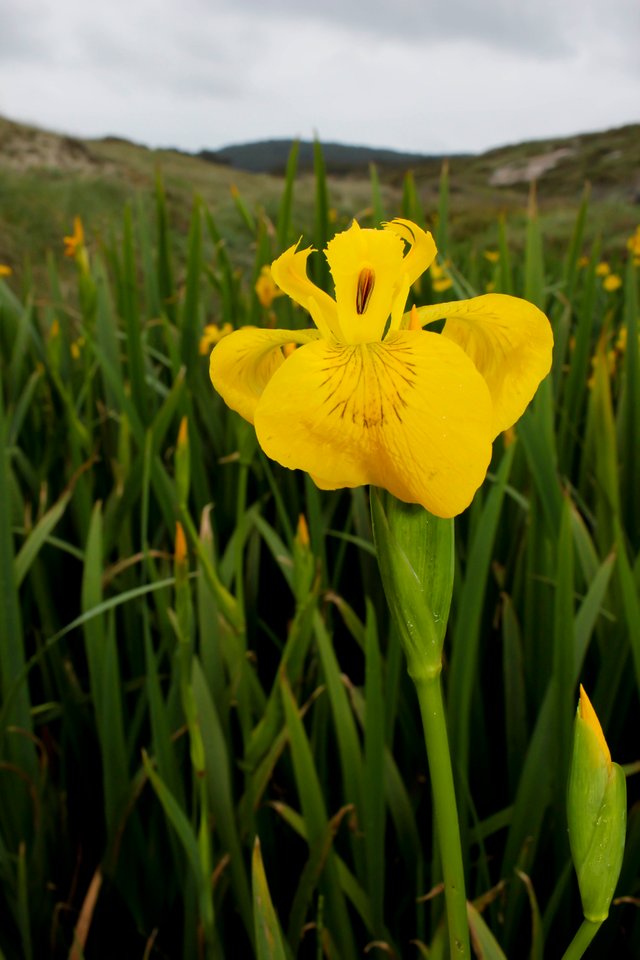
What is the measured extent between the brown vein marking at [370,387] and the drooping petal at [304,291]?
0.20ft

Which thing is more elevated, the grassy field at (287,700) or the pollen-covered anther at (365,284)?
the pollen-covered anther at (365,284)

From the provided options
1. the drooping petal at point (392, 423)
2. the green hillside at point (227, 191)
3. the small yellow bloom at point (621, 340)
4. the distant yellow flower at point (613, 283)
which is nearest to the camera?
the drooping petal at point (392, 423)

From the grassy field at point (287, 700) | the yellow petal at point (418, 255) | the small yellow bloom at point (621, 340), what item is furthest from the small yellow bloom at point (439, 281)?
the yellow petal at point (418, 255)

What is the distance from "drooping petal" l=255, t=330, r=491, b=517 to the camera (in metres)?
0.37

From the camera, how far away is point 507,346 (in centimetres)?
45

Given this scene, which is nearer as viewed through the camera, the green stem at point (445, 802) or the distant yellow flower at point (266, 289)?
the green stem at point (445, 802)

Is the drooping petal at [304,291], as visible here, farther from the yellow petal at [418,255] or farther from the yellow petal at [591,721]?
the yellow petal at [591,721]

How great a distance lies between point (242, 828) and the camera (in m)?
0.97

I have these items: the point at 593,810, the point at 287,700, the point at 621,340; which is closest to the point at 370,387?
the point at 593,810

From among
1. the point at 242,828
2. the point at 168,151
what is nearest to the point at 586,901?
the point at 242,828

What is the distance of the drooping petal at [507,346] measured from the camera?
0.43 meters

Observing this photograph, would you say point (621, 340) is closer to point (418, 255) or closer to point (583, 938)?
point (418, 255)

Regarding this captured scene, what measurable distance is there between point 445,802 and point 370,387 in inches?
8.1

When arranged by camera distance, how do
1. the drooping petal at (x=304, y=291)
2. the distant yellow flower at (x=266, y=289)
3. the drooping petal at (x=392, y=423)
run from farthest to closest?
the distant yellow flower at (x=266, y=289)
the drooping petal at (x=304, y=291)
the drooping petal at (x=392, y=423)
